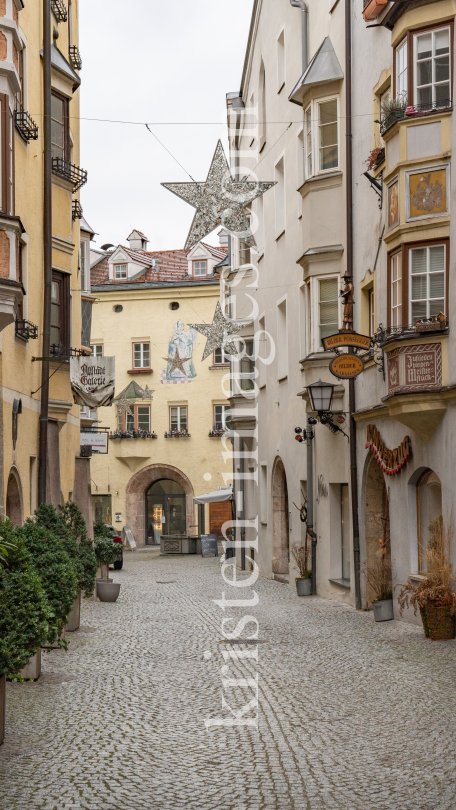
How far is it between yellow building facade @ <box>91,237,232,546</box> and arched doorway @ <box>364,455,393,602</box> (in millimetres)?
27813

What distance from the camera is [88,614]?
17672 millimetres

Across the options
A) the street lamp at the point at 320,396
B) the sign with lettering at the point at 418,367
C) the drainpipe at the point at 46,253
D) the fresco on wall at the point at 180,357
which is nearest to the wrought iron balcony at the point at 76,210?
the drainpipe at the point at 46,253

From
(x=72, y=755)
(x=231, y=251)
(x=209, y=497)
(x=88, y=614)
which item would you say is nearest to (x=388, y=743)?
(x=72, y=755)

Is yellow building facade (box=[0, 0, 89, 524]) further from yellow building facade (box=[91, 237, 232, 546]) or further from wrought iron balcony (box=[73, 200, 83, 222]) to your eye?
yellow building facade (box=[91, 237, 232, 546])

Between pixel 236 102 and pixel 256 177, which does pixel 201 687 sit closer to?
pixel 256 177

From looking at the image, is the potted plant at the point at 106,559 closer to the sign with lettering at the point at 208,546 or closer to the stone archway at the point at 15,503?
the stone archway at the point at 15,503

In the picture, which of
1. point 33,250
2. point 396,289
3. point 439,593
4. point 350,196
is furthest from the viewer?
point 350,196

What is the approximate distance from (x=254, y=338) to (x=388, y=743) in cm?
2113

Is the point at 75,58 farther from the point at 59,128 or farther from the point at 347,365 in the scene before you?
the point at 347,365

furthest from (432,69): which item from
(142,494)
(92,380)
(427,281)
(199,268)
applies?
(199,268)

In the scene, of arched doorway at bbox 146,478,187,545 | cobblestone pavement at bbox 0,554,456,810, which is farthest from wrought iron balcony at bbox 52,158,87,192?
arched doorway at bbox 146,478,187,545

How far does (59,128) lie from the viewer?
62.7 ft

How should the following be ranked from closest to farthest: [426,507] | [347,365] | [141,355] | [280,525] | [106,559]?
[426,507] → [347,365] → [106,559] → [280,525] → [141,355]

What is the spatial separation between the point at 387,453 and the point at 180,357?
32.5m
